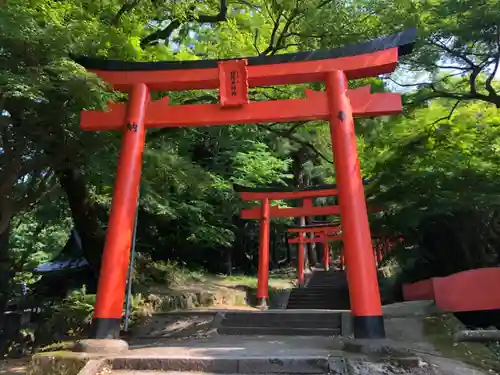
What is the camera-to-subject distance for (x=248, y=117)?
24.4ft

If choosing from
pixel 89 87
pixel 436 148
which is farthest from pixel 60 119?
pixel 436 148

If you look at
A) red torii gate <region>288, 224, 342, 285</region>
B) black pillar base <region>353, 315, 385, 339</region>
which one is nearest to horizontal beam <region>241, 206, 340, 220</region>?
red torii gate <region>288, 224, 342, 285</region>

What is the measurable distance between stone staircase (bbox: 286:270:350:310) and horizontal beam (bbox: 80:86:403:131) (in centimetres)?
1288

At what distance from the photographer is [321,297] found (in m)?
19.9

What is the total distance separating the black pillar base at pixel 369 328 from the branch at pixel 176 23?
7.13m

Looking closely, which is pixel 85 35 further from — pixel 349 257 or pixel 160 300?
pixel 160 300

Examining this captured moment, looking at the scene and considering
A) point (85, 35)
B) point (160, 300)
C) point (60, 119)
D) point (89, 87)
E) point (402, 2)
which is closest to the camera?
point (89, 87)

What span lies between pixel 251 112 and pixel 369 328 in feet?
12.6

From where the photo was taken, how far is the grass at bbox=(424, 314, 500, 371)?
6.32 m

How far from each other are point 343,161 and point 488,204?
4.66 metres

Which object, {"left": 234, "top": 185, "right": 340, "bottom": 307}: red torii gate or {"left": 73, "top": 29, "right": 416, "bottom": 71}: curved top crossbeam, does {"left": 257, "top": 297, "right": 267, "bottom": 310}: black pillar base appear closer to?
{"left": 234, "top": 185, "right": 340, "bottom": 307}: red torii gate

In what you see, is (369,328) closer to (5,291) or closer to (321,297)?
(5,291)

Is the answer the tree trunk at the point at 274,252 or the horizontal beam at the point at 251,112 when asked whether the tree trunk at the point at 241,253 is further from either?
the horizontal beam at the point at 251,112

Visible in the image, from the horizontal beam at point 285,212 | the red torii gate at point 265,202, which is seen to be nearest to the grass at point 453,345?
the red torii gate at point 265,202
